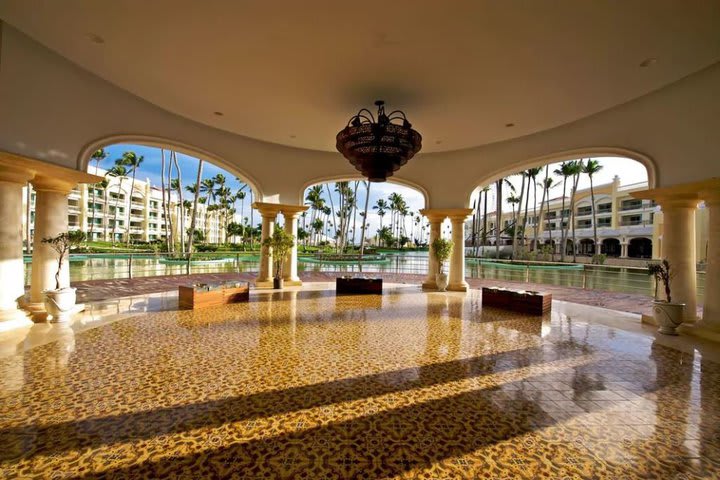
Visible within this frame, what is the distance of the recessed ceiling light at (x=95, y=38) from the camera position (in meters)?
4.65

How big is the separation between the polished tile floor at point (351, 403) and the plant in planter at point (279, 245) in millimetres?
4515

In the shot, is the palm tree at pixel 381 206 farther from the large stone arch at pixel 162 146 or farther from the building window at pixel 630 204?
the large stone arch at pixel 162 146

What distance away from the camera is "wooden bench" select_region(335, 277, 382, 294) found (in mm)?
9766

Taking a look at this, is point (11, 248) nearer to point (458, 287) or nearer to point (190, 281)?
point (190, 281)

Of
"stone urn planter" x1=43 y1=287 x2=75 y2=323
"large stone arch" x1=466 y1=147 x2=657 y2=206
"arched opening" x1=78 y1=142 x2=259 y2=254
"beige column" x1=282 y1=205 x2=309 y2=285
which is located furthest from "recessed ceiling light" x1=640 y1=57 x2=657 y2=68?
"arched opening" x1=78 y1=142 x2=259 y2=254

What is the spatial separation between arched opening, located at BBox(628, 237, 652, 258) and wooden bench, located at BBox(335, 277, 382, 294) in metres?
36.0

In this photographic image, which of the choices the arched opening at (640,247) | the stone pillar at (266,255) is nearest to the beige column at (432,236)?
the stone pillar at (266,255)

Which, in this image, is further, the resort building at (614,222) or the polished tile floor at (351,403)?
the resort building at (614,222)

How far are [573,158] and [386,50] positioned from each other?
254 inches

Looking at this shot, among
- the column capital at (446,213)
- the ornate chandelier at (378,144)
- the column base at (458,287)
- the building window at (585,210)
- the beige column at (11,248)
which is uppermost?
the building window at (585,210)

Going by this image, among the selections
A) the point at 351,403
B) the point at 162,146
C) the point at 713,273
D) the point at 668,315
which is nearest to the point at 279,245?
the point at 162,146

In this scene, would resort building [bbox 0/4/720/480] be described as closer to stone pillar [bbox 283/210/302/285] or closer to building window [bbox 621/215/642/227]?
stone pillar [bbox 283/210/302/285]

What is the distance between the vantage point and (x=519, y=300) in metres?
7.68

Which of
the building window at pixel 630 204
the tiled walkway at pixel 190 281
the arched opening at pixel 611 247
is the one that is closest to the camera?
the tiled walkway at pixel 190 281
